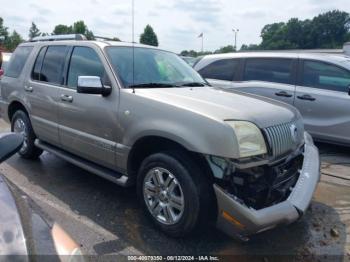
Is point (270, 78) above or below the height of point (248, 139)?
above

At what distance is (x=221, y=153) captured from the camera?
305cm

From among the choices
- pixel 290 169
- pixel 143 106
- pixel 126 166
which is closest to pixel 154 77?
pixel 143 106

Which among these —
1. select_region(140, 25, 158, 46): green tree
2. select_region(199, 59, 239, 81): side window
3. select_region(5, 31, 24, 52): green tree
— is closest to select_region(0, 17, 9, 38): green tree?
select_region(5, 31, 24, 52): green tree

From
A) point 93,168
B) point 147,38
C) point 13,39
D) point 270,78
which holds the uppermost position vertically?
point 13,39

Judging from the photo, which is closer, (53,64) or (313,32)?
(53,64)

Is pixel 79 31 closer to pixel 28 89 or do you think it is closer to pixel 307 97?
pixel 28 89

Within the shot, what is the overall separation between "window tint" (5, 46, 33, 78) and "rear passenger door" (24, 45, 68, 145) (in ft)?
1.27

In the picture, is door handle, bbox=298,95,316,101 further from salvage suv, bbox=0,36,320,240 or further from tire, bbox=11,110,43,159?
tire, bbox=11,110,43,159

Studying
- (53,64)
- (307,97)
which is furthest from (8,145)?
(307,97)

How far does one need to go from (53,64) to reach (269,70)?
397 cm

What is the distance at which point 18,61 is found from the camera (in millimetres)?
6000

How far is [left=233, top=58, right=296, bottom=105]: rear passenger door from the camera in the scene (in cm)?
688

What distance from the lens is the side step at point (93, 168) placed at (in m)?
3.93

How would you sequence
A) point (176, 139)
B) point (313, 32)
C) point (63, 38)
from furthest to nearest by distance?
point (313, 32), point (63, 38), point (176, 139)
